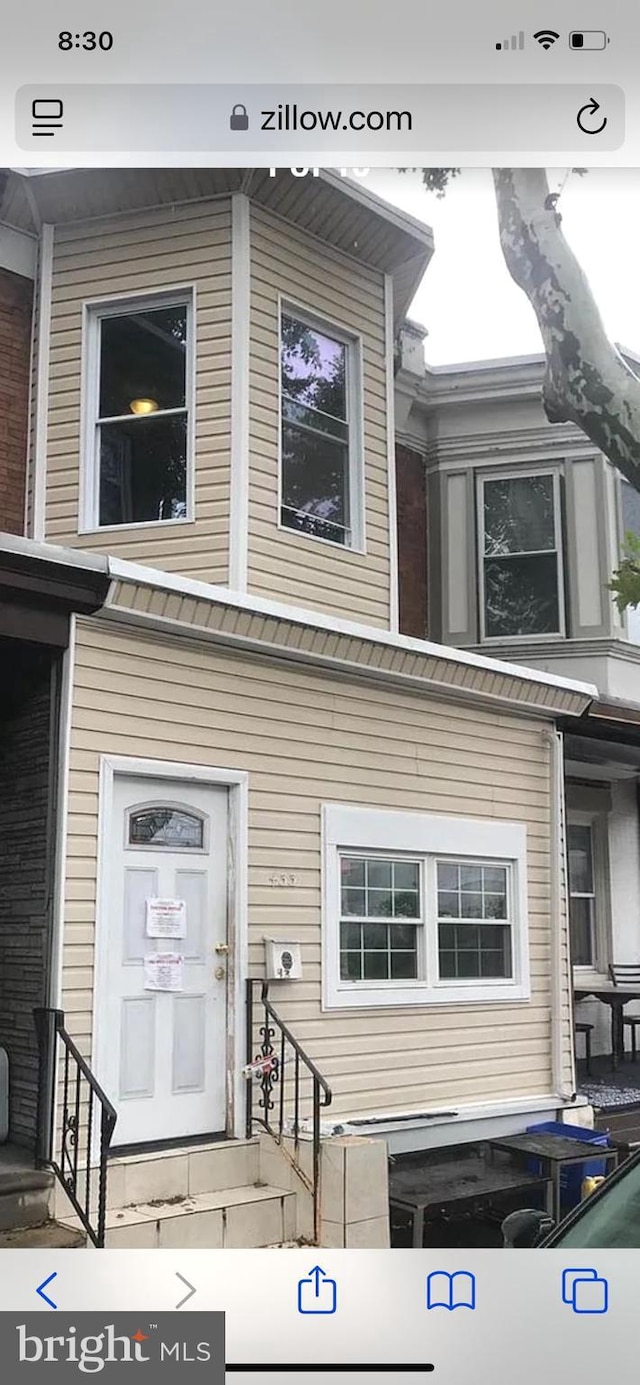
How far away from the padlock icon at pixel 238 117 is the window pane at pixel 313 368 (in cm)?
216

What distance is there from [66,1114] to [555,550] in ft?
7.05

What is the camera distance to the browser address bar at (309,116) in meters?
1.82

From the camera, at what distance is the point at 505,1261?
69.8 inches

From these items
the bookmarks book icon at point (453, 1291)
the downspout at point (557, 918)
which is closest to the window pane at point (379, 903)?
the downspout at point (557, 918)

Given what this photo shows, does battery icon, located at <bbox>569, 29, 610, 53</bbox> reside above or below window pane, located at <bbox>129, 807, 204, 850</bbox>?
above

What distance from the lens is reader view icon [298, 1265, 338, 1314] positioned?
69.2 inches

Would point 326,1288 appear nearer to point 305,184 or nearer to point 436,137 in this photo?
point 436,137

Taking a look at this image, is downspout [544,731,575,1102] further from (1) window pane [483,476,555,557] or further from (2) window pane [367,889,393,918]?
(1) window pane [483,476,555,557]

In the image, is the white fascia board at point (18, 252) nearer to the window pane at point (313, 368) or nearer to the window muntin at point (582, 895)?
the window pane at point (313, 368)

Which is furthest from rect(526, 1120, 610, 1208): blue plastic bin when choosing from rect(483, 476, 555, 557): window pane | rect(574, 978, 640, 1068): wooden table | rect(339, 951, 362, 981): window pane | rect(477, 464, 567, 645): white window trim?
rect(483, 476, 555, 557): window pane

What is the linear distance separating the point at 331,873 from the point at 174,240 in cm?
225

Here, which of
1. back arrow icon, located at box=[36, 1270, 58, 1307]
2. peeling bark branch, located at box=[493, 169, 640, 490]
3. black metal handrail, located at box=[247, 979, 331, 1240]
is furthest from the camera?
black metal handrail, located at box=[247, 979, 331, 1240]

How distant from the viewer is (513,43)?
71.6 inches

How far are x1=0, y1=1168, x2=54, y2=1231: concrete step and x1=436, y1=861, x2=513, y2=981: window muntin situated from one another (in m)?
1.43
